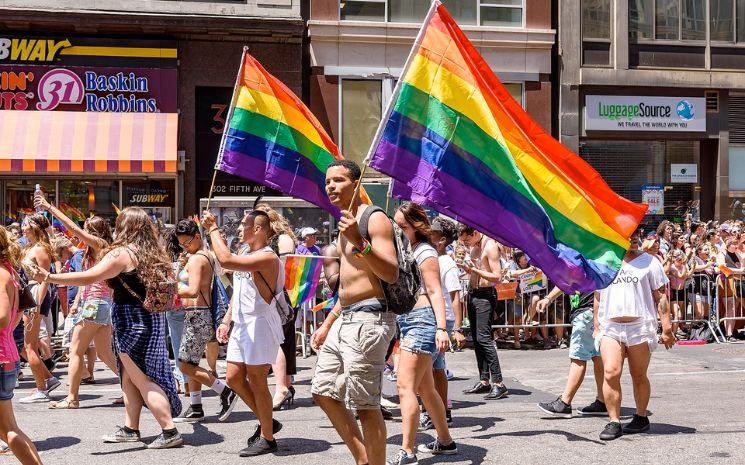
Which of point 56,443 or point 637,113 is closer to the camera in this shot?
point 56,443

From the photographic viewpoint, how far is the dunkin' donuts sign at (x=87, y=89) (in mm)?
19578

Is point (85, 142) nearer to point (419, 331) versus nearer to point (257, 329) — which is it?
point (257, 329)

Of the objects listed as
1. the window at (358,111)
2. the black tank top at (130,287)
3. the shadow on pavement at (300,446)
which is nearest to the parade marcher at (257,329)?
the shadow on pavement at (300,446)

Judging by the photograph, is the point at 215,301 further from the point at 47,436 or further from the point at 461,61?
the point at 461,61

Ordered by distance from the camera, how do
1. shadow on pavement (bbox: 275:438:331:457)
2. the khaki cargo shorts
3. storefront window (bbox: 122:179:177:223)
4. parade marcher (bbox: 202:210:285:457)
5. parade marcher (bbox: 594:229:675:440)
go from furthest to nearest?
storefront window (bbox: 122:179:177:223)
parade marcher (bbox: 594:229:675:440)
shadow on pavement (bbox: 275:438:331:457)
parade marcher (bbox: 202:210:285:457)
the khaki cargo shorts

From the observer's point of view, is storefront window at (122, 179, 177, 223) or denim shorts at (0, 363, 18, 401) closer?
denim shorts at (0, 363, 18, 401)

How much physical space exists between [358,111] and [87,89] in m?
6.30

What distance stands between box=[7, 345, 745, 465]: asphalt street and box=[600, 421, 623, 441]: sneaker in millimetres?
81

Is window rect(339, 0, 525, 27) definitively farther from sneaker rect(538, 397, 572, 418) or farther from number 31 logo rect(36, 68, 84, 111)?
sneaker rect(538, 397, 572, 418)

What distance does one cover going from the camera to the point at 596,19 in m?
23.6

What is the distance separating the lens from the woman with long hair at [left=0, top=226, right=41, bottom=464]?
5.50 metres

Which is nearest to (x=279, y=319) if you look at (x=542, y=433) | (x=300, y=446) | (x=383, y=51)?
(x=300, y=446)

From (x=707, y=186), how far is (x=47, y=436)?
2059 cm

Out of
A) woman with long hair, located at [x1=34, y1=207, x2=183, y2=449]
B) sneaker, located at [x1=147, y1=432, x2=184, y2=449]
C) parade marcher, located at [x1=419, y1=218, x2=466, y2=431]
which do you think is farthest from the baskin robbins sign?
sneaker, located at [x1=147, y1=432, x2=184, y2=449]
